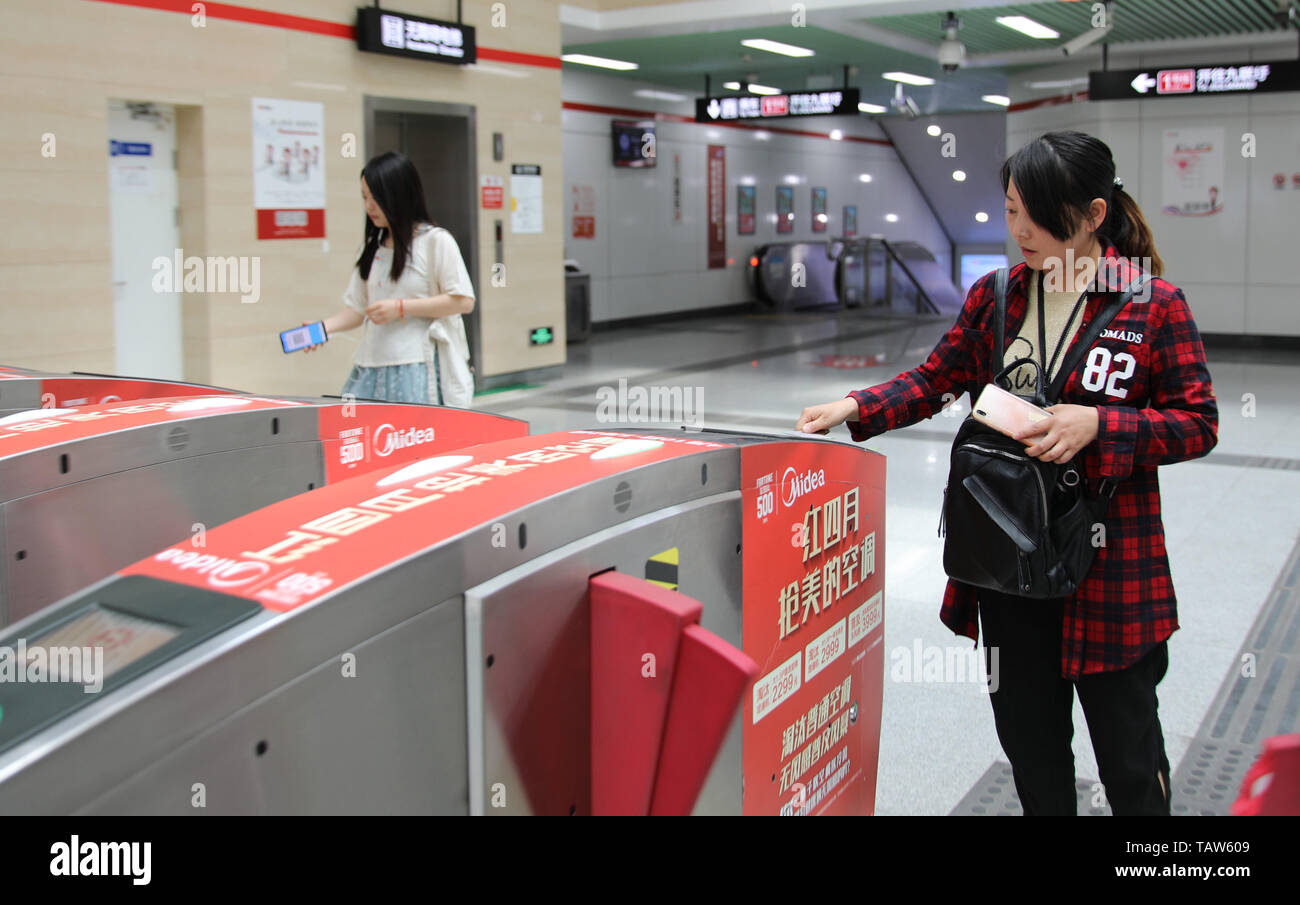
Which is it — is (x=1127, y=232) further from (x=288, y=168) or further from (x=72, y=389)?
(x=288, y=168)

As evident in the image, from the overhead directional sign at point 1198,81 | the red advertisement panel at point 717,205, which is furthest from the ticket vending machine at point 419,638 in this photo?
the red advertisement panel at point 717,205

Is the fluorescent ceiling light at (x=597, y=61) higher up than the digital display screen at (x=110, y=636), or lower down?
higher up

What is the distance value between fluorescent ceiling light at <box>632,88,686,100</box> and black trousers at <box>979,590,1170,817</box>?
12911mm

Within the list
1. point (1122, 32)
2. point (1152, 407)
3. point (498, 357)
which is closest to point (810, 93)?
point (1122, 32)

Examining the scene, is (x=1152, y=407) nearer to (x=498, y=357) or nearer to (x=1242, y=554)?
(x=1242, y=554)

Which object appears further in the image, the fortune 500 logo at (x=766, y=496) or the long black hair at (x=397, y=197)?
the long black hair at (x=397, y=197)

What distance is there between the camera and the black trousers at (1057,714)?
177 centimetres

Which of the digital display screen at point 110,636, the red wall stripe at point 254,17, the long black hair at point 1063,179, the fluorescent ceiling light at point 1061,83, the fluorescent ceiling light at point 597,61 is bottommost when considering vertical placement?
the digital display screen at point 110,636

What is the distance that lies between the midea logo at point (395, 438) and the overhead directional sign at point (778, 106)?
966 cm

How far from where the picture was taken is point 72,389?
8.82 ft

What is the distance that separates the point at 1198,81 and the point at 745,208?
7.40 meters

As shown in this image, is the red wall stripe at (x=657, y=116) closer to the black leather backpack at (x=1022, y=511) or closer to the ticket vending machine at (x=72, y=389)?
the ticket vending machine at (x=72, y=389)

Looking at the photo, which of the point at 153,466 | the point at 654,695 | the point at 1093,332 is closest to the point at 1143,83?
the point at 1093,332
